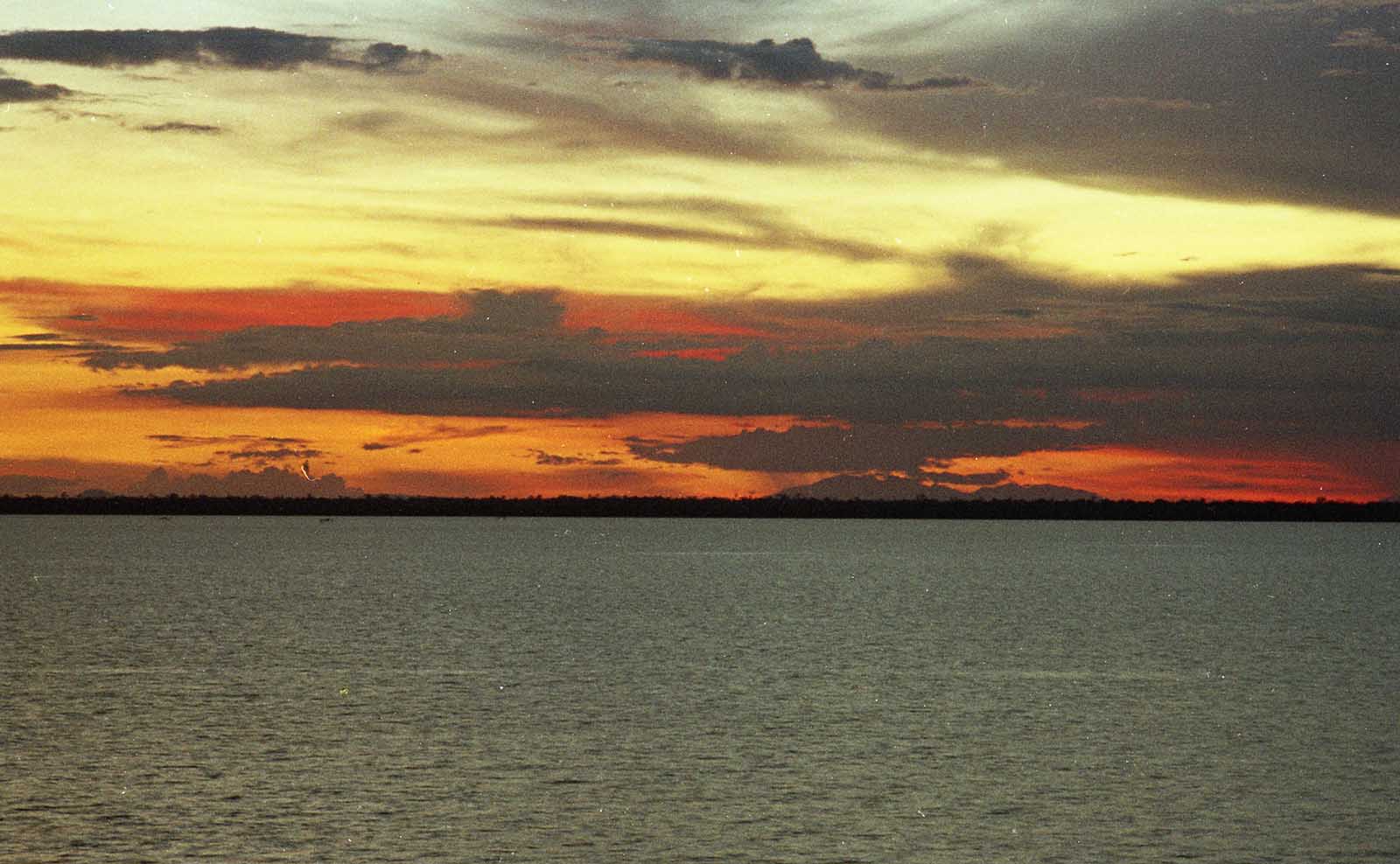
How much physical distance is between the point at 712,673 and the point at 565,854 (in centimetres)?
3924

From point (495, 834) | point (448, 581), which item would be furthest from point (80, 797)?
point (448, 581)

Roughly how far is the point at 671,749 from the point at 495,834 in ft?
45.0

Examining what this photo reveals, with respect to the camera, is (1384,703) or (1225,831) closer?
(1225,831)

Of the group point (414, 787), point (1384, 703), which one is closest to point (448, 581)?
point (1384, 703)

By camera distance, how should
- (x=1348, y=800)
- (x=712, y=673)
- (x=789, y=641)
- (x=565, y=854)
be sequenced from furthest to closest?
(x=789, y=641) < (x=712, y=673) < (x=1348, y=800) < (x=565, y=854)

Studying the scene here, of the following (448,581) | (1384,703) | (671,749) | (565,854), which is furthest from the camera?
(448,581)

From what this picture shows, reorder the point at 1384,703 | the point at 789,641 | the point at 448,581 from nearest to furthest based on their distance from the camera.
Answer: the point at 1384,703 → the point at 789,641 → the point at 448,581

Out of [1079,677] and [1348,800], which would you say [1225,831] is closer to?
[1348,800]

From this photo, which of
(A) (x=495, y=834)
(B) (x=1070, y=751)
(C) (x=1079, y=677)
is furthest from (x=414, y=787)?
(C) (x=1079, y=677)

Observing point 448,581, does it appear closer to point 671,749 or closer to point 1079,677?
point 1079,677

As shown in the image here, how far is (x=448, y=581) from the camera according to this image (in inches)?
7234

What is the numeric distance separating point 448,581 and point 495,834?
483 ft

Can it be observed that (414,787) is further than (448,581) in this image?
No

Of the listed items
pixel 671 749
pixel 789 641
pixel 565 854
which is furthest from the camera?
pixel 789 641
